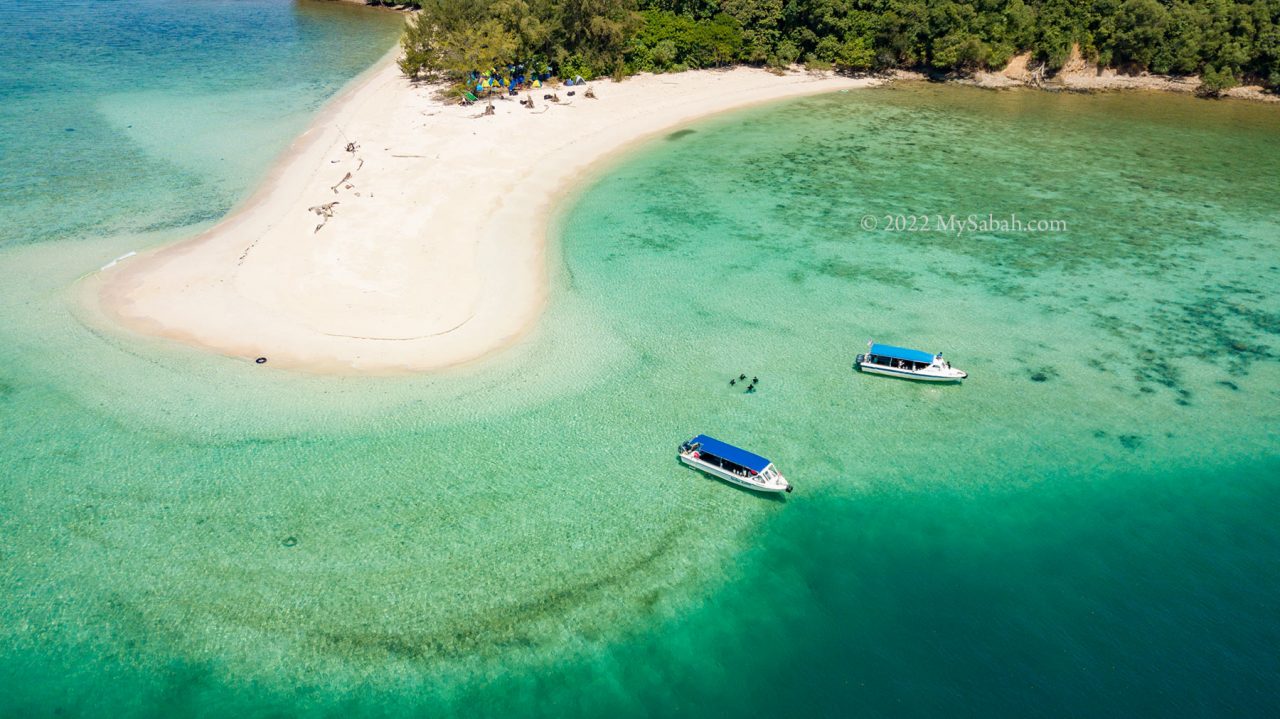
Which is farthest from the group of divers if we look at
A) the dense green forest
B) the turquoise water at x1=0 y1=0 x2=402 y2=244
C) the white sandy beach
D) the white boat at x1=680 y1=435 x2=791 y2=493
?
the dense green forest

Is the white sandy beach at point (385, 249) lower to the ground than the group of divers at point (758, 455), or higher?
higher

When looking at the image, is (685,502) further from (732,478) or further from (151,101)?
(151,101)

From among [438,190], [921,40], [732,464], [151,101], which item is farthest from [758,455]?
[151,101]

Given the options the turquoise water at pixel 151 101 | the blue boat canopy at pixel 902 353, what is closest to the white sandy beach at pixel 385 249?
the turquoise water at pixel 151 101

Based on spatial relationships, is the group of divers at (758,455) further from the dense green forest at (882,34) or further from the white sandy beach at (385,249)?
the dense green forest at (882,34)

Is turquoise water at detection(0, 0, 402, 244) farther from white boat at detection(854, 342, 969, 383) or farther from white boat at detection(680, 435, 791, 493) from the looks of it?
white boat at detection(854, 342, 969, 383)

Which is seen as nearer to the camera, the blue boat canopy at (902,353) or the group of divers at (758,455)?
the group of divers at (758,455)
